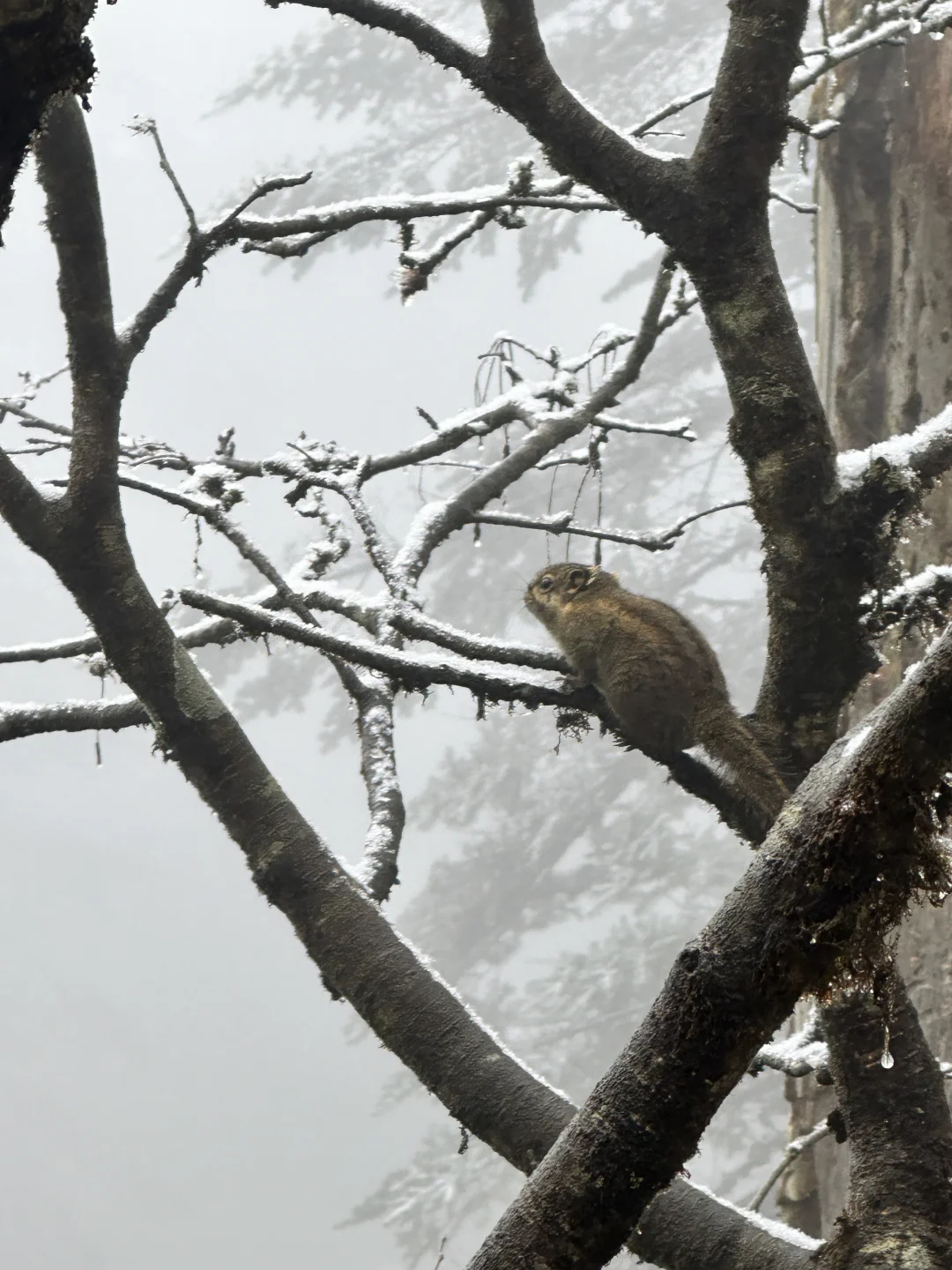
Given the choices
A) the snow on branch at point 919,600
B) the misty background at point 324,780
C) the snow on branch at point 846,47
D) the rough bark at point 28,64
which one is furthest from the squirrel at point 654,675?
the misty background at point 324,780

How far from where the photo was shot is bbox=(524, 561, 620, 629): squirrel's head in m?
3.04

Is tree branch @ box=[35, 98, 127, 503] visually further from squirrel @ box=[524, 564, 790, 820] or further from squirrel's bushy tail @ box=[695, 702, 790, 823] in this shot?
squirrel's bushy tail @ box=[695, 702, 790, 823]

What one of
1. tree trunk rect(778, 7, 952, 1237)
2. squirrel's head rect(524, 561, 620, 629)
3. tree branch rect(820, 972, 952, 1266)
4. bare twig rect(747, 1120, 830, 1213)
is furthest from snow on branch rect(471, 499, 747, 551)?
bare twig rect(747, 1120, 830, 1213)

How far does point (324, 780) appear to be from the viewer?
2386 centimetres

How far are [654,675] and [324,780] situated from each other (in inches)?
858

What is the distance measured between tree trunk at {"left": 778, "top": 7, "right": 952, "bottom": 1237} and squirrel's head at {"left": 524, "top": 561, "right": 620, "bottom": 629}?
3.08 feet

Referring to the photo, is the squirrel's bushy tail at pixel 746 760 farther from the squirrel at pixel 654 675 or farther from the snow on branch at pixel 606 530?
the snow on branch at pixel 606 530

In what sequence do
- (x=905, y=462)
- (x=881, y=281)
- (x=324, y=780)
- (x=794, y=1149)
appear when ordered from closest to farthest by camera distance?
1. (x=905, y=462)
2. (x=794, y=1149)
3. (x=881, y=281)
4. (x=324, y=780)

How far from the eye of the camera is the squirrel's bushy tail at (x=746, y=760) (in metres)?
2.04

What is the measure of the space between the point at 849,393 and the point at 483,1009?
15.9 metres

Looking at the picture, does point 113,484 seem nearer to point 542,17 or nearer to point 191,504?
point 191,504

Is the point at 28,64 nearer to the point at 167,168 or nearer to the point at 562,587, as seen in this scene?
the point at 167,168

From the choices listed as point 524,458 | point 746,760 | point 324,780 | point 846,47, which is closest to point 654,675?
point 746,760

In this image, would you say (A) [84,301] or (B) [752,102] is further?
(A) [84,301]
